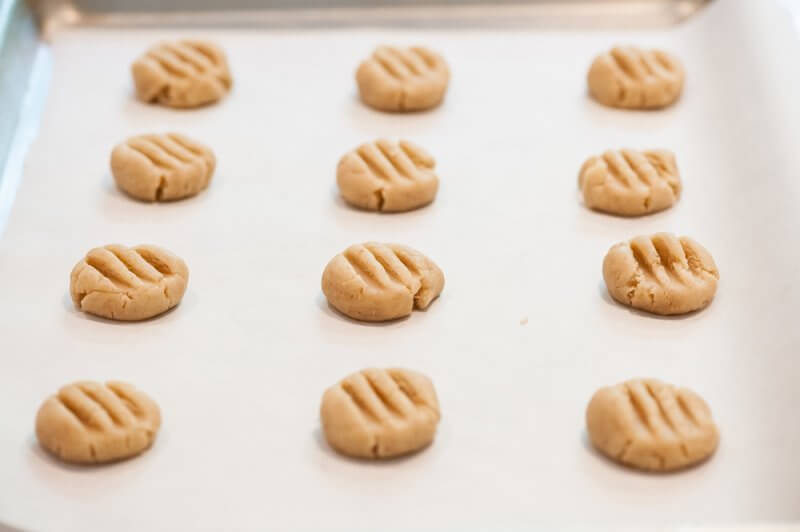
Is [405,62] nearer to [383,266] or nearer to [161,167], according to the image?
[161,167]

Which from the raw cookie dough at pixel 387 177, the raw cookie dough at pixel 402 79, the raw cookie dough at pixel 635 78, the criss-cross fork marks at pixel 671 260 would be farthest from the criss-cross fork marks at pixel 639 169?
the raw cookie dough at pixel 402 79

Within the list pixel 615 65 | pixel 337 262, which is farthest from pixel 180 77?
pixel 615 65

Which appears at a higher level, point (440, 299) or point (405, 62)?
point (405, 62)

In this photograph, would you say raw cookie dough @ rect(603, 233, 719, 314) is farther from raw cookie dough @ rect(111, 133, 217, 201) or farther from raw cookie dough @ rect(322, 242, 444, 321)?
raw cookie dough @ rect(111, 133, 217, 201)

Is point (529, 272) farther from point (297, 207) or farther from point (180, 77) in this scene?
point (180, 77)

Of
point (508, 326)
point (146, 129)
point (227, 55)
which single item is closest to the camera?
point (508, 326)

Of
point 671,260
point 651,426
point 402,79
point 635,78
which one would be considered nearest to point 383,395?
point 651,426
